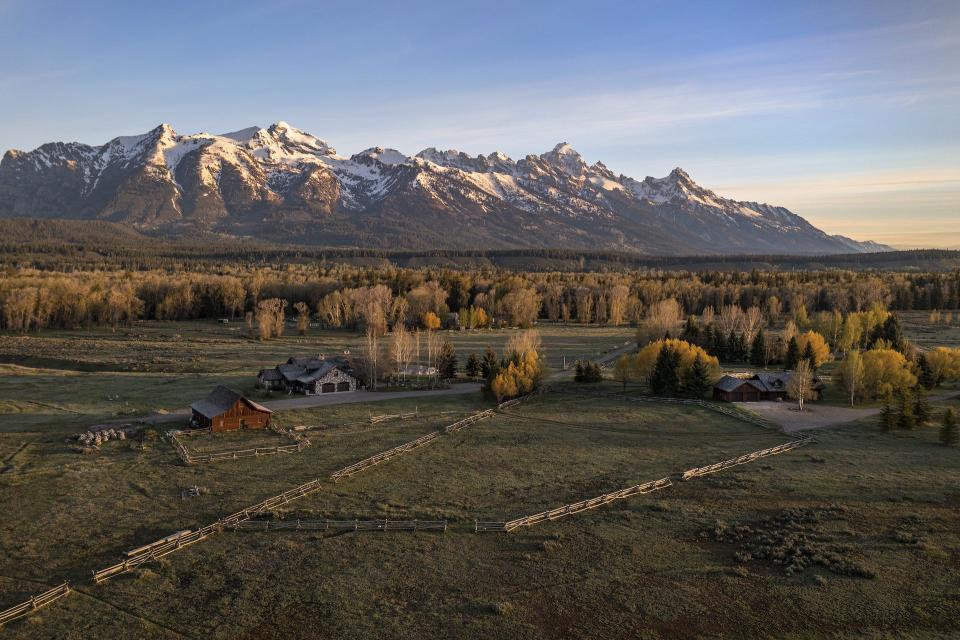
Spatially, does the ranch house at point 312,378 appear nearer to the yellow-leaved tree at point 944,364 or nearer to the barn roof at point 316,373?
the barn roof at point 316,373

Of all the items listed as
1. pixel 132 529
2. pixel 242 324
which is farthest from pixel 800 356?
pixel 242 324

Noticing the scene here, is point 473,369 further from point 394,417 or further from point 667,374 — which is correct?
point 394,417

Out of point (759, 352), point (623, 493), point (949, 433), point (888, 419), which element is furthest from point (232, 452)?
point (759, 352)

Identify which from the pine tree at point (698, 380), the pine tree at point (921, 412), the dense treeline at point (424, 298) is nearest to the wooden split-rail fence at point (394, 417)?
the pine tree at point (698, 380)

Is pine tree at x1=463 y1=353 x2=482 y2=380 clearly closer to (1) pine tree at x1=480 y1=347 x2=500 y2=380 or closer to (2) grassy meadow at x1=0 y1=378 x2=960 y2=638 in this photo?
(1) pine tree at x1=480 y1=347 x2=500 y2=380

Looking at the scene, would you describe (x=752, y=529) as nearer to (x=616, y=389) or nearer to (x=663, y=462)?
(x=663, y=462)

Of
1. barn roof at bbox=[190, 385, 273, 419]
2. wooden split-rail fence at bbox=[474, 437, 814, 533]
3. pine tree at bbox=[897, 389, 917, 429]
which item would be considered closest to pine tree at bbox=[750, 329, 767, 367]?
pine tree at bbox=[897, 389, 917, 429]
